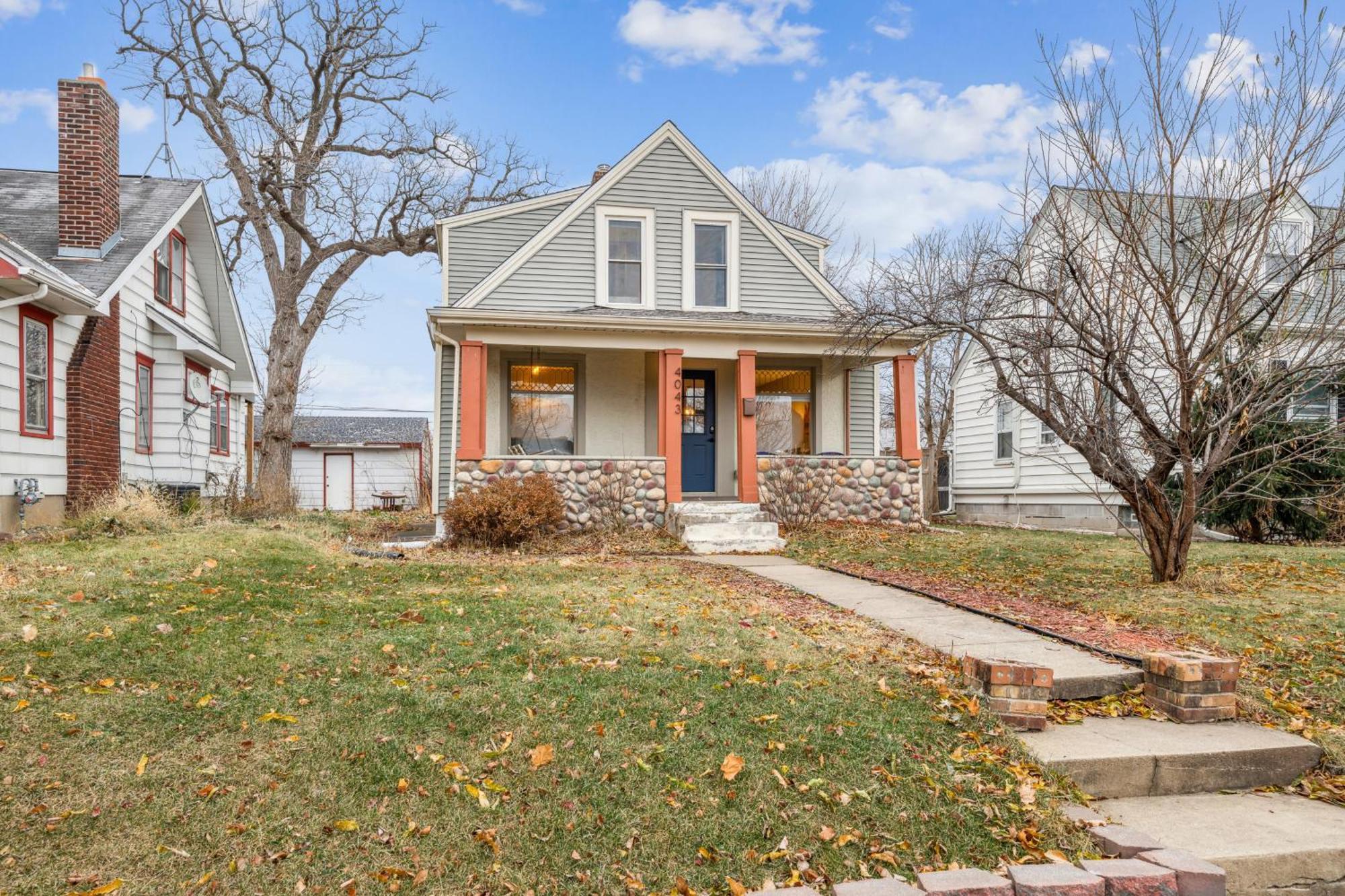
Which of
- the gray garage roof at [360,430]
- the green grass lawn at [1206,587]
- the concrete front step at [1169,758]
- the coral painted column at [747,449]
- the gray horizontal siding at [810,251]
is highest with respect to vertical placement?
the gray horizontal siding at [810,251]

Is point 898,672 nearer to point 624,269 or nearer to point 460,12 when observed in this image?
point 624,269

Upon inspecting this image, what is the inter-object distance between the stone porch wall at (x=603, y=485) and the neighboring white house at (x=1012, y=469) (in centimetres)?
645

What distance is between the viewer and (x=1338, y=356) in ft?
22.0

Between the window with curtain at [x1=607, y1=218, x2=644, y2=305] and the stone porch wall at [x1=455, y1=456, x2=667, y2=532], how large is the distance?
A: 3.08 meters

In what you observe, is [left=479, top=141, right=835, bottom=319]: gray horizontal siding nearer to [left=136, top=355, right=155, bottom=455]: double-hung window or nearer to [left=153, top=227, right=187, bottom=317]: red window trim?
[left=136, top=355, right=155, bottom=455]: double-hung window

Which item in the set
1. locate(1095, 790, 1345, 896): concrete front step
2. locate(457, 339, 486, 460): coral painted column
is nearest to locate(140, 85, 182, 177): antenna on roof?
locate(457, 339, 486, 460): coral painted column

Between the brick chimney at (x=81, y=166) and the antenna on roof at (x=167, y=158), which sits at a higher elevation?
the antenna on roof at (x=167, y=158)

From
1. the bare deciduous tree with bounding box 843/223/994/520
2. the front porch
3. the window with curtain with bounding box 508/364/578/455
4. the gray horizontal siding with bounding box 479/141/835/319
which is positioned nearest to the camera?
the bare deciduous tree with bounding box 843/223/994/520

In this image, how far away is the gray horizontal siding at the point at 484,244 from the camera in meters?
13.2

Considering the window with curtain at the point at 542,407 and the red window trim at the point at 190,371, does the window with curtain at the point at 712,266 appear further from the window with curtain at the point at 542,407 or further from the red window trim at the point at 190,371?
the red window trim at the point at 190,371

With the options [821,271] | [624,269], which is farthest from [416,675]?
[821,271]

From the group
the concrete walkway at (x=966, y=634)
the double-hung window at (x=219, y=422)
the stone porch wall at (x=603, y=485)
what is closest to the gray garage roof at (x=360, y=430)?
the double-hung window at (x=219, y=422)

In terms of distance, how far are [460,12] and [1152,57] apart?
1454cm

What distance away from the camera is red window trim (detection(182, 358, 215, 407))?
13.5 meters
